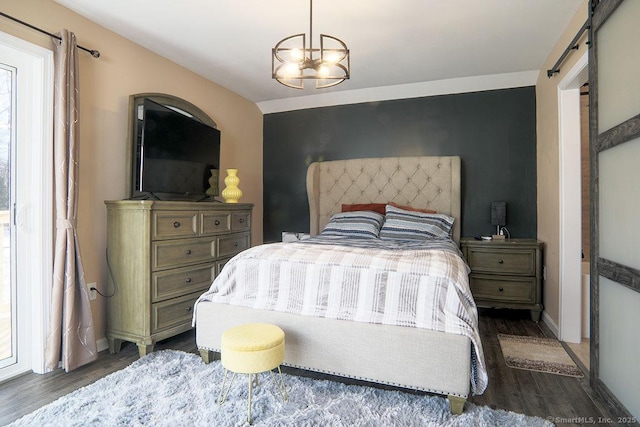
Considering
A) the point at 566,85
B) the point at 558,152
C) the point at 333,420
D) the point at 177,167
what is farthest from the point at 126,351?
the point at 566,85

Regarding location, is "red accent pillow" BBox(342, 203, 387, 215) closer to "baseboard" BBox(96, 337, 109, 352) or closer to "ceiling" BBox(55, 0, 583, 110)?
"ceiling" BBox(55, 0, 583, 110)

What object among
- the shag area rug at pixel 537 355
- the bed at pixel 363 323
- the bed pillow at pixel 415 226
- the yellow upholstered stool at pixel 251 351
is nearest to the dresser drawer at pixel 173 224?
the bed at pixel 363 323

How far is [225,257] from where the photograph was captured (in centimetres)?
335

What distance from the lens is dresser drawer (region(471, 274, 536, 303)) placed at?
11.3 ft

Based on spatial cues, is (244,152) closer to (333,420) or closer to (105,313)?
(105,313)

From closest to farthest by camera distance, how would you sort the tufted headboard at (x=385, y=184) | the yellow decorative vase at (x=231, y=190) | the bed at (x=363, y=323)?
the bed at (x=363, y=323), the yellow decorative vase at (x=231, y=190), the tufted headboard at (x=385, y=184)

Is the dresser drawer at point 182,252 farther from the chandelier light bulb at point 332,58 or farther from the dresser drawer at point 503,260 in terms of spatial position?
the dresser drawer at point 503,260

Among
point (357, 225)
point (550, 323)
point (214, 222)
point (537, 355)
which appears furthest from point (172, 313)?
point (550, 323)

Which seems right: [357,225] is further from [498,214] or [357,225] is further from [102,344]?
[102,344]

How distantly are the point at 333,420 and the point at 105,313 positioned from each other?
6.73 feet

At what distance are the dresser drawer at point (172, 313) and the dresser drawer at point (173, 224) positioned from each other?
51 centimetres

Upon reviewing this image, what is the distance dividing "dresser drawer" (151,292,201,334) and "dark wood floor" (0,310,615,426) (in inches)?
9.3

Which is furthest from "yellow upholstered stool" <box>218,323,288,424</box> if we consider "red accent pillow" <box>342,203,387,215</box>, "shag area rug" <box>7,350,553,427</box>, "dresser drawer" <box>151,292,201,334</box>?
"red accent pillow" <box>342,203,387,215</box>

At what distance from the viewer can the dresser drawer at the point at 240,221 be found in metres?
3.48
